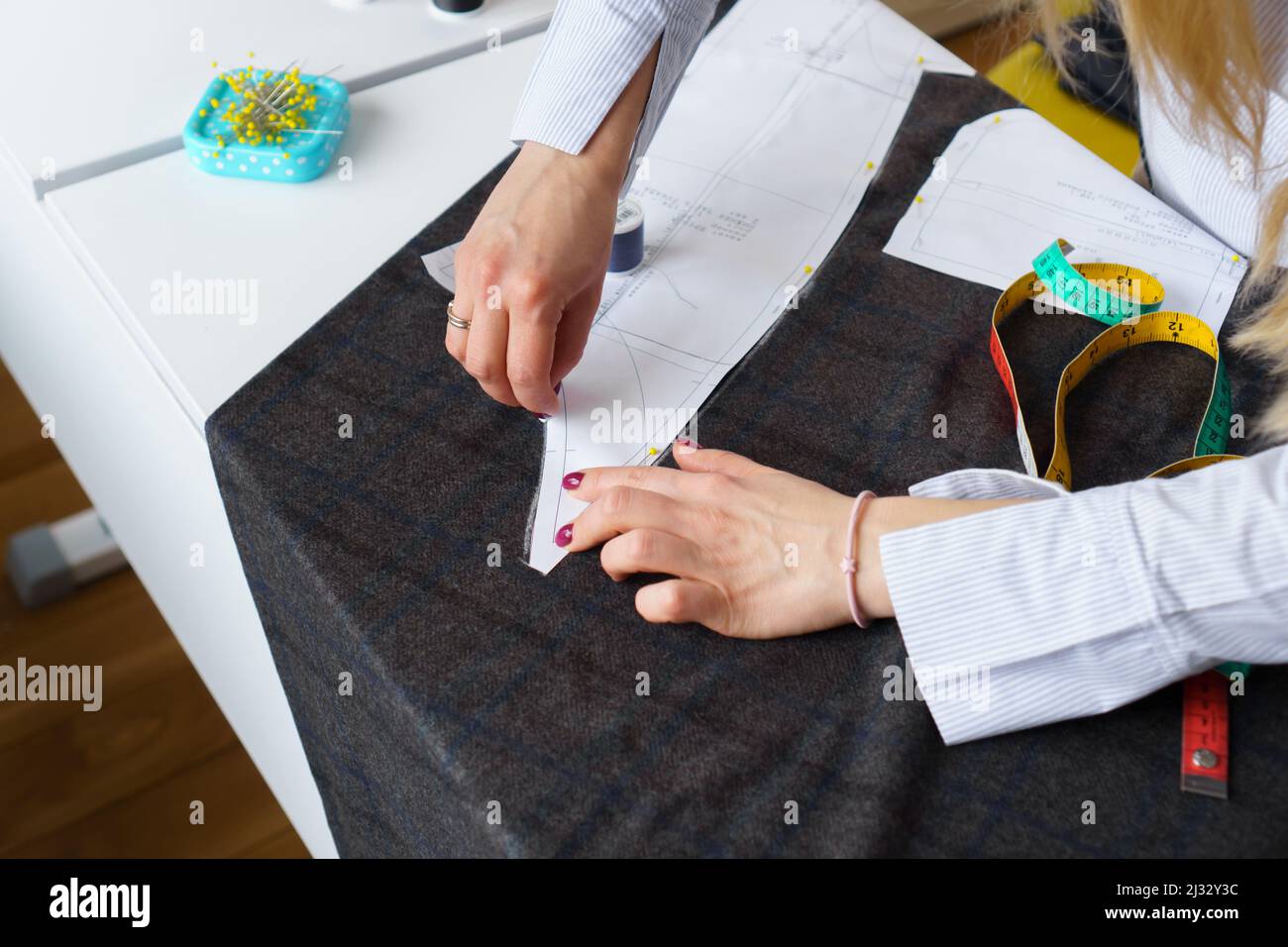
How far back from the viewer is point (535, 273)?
76cm

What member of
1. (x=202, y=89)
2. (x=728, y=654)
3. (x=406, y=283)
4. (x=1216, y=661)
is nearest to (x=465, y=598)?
(x=728, y=654)

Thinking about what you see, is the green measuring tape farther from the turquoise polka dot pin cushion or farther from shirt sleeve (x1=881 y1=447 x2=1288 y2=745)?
the turquoise polka dot pin cushion

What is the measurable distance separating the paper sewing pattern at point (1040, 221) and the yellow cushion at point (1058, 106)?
39 centimetres

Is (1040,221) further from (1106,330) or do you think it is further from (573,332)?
(573,332)

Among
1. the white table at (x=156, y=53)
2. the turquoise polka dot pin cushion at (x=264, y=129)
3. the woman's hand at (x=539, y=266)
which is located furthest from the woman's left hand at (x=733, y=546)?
the white table at (x=156, y=53)

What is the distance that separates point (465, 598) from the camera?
679 mm

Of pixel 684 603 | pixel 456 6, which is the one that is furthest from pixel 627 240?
pixel 456 6

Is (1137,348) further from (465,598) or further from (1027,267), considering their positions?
(465,598)

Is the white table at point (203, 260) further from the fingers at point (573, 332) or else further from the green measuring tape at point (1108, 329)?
the green measuring tape at point (1108, 329)

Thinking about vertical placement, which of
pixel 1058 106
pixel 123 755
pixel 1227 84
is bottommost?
pixel 123 755

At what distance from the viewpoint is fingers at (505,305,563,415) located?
0.75 m

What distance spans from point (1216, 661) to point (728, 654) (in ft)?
0.95

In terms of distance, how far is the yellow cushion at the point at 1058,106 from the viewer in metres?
1.36

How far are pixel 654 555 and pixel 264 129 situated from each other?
1.88 ft
